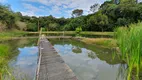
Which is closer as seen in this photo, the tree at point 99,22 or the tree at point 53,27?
the tree at point 99,22

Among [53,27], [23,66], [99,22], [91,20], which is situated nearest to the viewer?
[23,66]

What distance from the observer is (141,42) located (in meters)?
3.37

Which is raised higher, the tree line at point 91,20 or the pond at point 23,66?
the tree line at point 91,20

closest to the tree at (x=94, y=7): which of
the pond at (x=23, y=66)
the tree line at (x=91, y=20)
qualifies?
the tree line at (x=91, y=20)

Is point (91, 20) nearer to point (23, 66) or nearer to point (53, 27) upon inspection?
point (53, 27)

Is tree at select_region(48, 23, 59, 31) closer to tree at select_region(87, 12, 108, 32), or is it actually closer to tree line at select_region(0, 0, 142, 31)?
tree line at select_region(0, 0, 142, 31)

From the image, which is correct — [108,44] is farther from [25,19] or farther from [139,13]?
[25,19]

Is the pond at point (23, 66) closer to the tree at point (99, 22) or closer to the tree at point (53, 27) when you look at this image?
the tree at point (99, 22)

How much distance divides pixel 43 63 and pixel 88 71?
79.0 inches

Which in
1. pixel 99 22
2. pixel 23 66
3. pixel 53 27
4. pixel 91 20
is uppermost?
pixel 91 20

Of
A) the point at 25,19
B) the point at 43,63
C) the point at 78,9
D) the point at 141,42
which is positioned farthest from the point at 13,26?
the point at 141,42

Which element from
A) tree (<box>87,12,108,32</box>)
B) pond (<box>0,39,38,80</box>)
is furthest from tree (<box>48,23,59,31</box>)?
pond (<box>0,39,38,80</box>)

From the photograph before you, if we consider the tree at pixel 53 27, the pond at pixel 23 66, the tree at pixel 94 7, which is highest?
the tree at pixel 94 7

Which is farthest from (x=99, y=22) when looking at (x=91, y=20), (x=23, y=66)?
(x=23, y=66)
